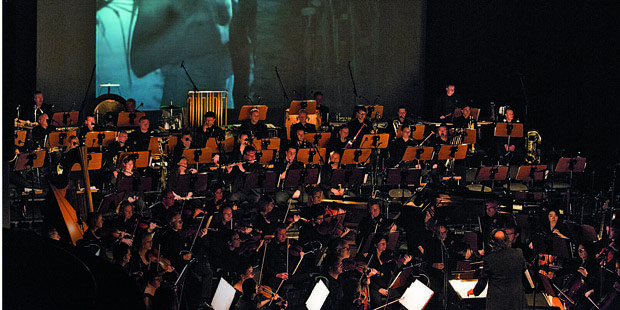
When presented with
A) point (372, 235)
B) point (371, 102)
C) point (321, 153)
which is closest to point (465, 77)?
point (371, 102)

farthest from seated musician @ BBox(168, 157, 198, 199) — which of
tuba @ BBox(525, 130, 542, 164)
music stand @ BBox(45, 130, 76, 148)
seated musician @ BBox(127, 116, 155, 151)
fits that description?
tuba @ BBox(525, 130, 542, 164)

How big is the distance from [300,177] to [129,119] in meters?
3.83

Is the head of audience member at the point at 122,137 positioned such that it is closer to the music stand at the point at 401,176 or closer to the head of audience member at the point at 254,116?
the head of audience member at the point at 254,116

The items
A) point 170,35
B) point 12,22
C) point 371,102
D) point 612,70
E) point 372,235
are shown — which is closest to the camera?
point 12,22

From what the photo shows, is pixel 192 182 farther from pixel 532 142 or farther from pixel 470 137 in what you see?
pixel 532 142

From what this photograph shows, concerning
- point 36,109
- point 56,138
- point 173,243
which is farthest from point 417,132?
point 36,109

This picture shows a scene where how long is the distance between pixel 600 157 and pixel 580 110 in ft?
3.23

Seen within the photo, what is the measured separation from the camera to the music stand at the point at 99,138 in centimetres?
1238

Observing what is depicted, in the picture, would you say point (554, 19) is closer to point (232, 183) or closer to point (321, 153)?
point (321, 153)

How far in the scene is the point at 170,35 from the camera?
55.0 ft

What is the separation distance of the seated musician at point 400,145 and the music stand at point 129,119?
4.30 metres

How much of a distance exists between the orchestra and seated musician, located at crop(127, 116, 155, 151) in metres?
0.02

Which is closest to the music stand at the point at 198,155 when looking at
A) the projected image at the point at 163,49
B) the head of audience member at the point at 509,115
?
the projected image at the point at 163,49

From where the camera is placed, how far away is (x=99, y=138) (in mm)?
12477
